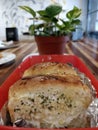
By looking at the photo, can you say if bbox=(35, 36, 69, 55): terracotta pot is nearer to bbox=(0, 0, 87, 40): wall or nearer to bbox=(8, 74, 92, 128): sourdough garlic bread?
bbox=(8, 74, 92, 128): sourdough garlic bread

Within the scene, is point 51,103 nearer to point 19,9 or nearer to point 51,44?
point 51,44

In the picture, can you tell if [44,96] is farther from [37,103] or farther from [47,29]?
[47,29]

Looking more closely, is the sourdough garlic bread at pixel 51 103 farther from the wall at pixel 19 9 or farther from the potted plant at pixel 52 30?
the wall at pixel 19 9

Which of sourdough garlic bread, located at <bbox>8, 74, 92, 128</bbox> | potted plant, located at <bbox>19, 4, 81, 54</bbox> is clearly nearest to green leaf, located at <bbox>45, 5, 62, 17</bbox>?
potted plant, located at <bbox>19, 4, 81, 54</bbox>

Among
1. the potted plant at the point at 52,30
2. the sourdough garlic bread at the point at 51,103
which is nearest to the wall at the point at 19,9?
the potted plant at the point at 52,30

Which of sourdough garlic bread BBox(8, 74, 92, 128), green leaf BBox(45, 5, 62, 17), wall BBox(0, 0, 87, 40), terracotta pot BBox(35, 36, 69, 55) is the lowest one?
sourdough garlic bread BBox(8, 74, 92, 128)
